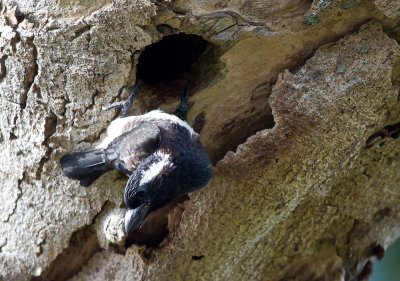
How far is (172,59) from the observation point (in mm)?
2975

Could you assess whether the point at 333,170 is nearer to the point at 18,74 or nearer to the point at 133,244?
the point at 133,244

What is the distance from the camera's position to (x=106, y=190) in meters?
2.74

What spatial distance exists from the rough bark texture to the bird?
0.19ft

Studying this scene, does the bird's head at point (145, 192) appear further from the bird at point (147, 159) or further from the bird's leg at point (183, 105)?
the bird's leg at point (183, 105)

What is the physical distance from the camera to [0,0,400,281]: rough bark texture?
257 centimetres

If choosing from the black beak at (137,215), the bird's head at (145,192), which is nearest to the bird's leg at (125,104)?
the bird's head at (145,192)

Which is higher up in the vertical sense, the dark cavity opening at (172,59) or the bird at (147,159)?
the dark cavity opening at (172,59)

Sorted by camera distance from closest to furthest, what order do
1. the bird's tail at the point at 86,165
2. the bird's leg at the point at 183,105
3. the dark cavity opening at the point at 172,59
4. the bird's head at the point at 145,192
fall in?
1. the bird's head at the point at 145,192
2. the bird's tail at the point at 86,165
3. the bird's leg at the point at 183,105
4. the dark cavity opening at the point at 172,59

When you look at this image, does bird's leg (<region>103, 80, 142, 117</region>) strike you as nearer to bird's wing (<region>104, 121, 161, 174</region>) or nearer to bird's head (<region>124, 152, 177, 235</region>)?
bird's wing (<region>104, 121, 161, 174</region>)

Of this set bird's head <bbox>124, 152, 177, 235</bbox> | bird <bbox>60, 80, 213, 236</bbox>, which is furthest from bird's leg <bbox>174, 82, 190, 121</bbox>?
bird's head <bbox>124, 152, 177, 235</bbox>

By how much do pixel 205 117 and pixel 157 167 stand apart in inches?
13.0

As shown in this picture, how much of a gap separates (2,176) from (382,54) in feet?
5.20

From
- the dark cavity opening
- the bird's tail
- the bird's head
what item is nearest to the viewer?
the bird's head

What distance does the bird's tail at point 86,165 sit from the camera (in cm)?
261
